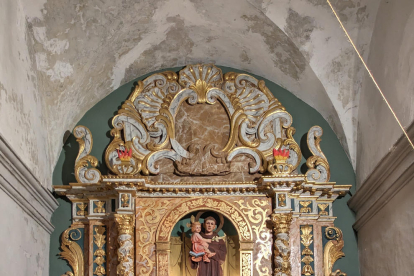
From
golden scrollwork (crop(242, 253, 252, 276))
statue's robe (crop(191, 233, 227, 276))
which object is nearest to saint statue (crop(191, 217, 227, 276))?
statue's robe (crop(191, 233, 227, 276))

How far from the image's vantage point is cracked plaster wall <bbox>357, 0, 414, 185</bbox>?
209 inches

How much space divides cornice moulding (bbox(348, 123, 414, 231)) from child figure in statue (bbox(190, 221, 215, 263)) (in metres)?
1.70

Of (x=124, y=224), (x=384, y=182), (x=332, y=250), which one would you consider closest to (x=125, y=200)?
(x=124, y=224)

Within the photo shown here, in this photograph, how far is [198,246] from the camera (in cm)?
686

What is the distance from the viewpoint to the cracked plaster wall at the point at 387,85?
5.31m

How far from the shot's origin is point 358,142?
282 inches

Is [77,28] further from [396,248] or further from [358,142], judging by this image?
[396,248]

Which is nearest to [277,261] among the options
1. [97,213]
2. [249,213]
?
[249,213]

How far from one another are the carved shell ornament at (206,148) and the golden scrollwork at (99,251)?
1.89 feet

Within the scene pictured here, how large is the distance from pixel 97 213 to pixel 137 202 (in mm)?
470

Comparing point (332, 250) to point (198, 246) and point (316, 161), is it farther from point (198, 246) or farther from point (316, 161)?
point (198, 246)

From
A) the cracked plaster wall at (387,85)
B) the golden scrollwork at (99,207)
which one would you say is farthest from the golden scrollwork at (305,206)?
the golden scrollwork at (99,207)

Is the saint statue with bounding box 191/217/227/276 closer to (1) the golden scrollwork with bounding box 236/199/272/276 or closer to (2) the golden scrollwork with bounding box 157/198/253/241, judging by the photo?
(2) the golden scrollwork with bounding box 157/198/253/241

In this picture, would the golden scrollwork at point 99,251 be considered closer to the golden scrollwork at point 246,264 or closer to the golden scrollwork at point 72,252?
the golden scrollwork at point 72,252
